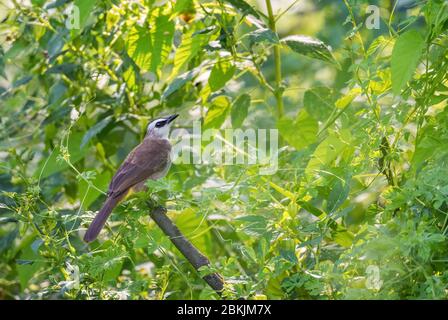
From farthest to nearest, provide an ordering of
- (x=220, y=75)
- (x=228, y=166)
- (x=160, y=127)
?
(x=160, y=127) → (x=228, y=166) → (x=220, y=75)

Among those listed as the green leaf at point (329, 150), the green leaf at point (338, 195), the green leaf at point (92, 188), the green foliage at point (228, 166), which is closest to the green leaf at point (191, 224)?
the green foliage at point (228, 166)

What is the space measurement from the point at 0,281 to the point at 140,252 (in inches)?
30.9

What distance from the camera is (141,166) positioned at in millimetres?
4035

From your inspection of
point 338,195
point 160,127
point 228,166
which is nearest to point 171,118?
point 160,127

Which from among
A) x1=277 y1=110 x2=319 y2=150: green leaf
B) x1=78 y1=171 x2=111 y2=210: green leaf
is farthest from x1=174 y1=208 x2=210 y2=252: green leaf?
x1=277 y1=110 x2=319 y2=150: green leaf

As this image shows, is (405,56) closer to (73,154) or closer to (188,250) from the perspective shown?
(188,250)

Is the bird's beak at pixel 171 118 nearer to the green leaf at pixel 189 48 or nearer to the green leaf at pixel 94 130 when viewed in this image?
the green leaf at pixel 94 130

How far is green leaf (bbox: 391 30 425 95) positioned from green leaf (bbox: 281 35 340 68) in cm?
70

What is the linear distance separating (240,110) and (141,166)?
61 cm

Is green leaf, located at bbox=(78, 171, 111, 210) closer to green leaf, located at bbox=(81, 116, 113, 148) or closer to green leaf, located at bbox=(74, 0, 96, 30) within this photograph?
green leaf, located at bbox=(81, 116, 113, 148)

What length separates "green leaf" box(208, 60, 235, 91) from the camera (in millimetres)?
3676

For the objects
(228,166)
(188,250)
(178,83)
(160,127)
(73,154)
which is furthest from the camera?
(160,127)
